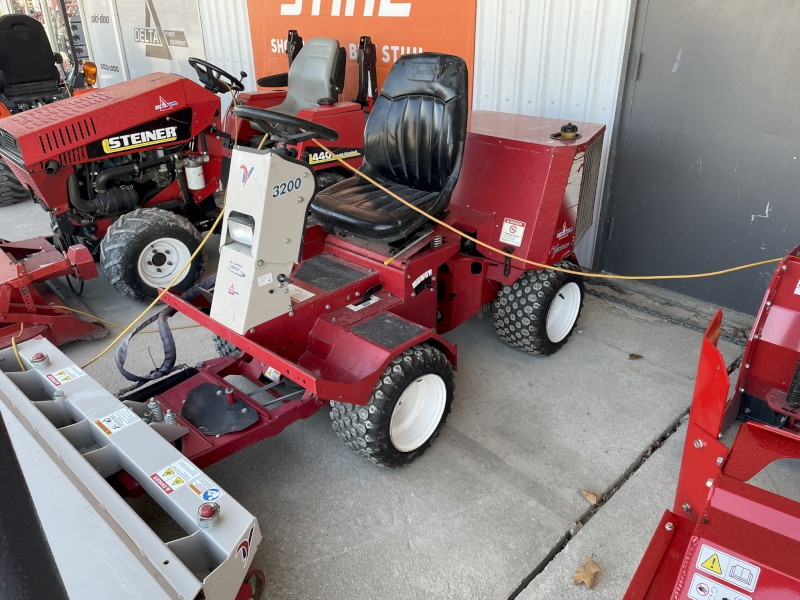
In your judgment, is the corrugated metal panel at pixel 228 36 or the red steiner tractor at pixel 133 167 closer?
the red steiner tractor at pixel 133 167

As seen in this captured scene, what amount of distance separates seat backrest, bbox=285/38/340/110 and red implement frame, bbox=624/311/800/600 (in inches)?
143

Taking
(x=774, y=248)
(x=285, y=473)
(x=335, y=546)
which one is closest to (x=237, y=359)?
(x=285, y=473)

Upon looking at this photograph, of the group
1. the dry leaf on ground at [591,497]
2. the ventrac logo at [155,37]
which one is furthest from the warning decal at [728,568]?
the ventrac logo at [155,37]

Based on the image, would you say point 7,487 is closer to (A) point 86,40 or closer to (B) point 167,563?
(B) point 167,563

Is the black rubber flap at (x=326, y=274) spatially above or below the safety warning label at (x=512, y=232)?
below

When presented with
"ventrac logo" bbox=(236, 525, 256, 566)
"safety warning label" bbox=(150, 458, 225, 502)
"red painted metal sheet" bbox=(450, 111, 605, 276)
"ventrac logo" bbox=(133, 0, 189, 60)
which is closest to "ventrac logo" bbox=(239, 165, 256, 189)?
"safety warning label" bbox=(150, 458, 225, 502)

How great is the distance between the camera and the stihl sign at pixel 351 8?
14.9ft

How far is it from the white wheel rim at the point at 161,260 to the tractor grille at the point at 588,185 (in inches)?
91.2

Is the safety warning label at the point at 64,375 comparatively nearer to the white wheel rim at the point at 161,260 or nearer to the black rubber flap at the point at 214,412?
the black rubber flap at the point at 214,412

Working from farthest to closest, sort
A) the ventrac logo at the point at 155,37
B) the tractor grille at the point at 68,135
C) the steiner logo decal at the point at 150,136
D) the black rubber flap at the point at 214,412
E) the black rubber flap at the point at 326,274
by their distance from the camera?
the ventrac logo at the point at 155,37 → the steiner logo decal at the point at 150,136 → the tractor grille at the point at 68,135 → the black rubber flap at the point at 326,274 → the black rubber flap at the point at 214,412

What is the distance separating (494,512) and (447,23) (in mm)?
3455

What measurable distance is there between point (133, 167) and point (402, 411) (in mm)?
2505

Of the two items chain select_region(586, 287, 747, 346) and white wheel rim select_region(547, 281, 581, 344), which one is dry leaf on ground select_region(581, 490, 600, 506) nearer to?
white wheel rim select_region(547, 281, 581, 344)

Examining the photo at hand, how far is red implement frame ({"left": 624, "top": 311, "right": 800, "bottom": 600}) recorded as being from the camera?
1.21 metres
